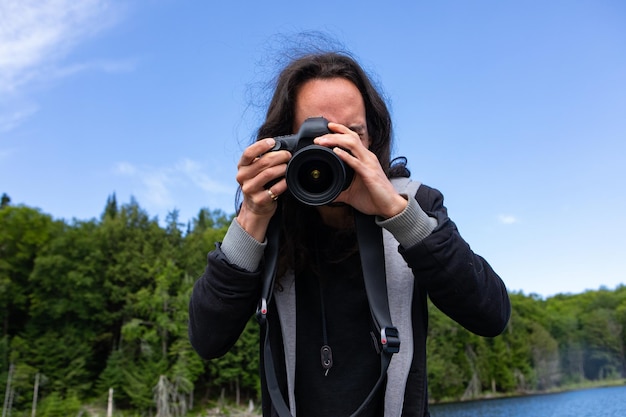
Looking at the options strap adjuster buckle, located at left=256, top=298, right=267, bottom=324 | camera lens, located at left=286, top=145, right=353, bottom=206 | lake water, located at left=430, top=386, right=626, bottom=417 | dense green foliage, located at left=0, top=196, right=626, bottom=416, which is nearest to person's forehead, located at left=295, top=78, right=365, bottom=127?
camera lens, located at left=286, top=145, right=353, bottom=206

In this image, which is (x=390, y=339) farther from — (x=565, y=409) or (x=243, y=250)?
(x=565, y=409)

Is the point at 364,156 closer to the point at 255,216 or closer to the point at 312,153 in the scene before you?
the point at 312,153

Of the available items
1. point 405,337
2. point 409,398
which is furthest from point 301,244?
point 409,398

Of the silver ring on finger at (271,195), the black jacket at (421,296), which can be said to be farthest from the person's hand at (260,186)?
the black jacket at (421,296)

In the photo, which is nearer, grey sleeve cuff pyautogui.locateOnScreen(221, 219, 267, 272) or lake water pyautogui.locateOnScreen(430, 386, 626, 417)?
grey sleeve cuff pyautogui.locateOnScreen(221, 219, 267, 272)

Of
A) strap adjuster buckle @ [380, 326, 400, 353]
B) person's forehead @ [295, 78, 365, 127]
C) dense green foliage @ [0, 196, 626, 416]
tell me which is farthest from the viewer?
dense green foliage @ [0, 196, 626, 416]

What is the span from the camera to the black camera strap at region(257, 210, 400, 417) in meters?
Result: 1.15

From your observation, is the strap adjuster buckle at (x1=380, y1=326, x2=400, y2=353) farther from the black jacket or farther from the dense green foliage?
the dense green foliage

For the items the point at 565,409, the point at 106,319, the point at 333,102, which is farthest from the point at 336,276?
the point at 106,319

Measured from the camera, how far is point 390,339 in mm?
1136

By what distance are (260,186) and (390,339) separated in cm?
52

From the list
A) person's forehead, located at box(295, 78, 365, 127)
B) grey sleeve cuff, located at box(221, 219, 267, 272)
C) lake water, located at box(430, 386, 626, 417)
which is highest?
person's forehead, located at box(295, 78, 365, 127)

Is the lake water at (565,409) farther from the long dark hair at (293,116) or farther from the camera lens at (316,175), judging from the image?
the camera lens at (316,175)

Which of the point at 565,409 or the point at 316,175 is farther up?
the point at 316,175
